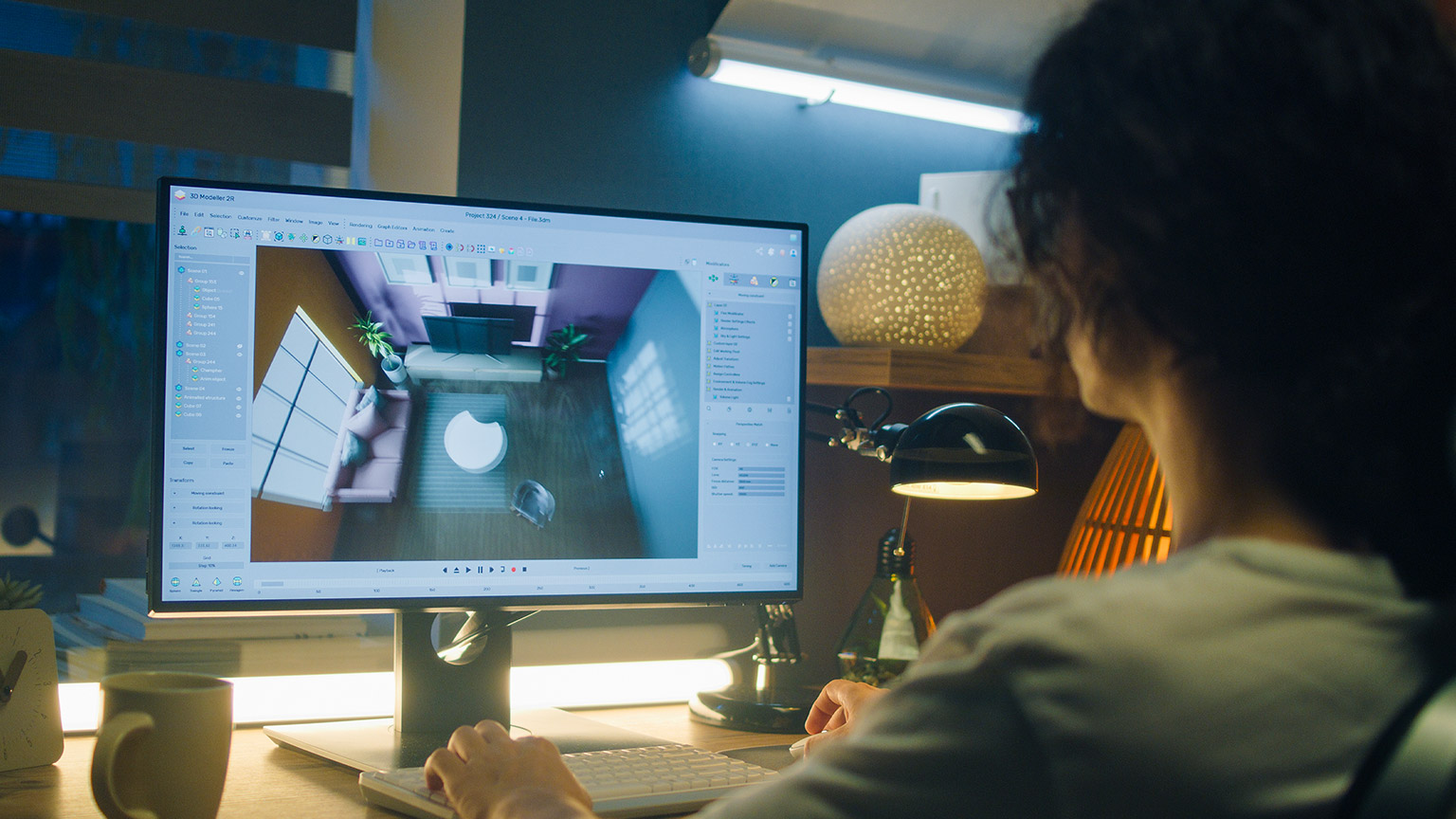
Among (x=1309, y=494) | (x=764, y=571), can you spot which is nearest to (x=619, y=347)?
(x=764, y=571)

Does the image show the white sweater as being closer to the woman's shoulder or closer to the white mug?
the woman's shoulder

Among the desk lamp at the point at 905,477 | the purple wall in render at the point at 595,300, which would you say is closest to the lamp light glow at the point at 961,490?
the desk lamp at the point at 905,477

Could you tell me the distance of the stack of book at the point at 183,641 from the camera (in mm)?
1125

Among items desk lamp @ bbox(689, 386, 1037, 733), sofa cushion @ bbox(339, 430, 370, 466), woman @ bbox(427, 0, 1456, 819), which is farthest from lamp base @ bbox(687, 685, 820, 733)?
woman @ bbox(427, 0, 1456, 819)

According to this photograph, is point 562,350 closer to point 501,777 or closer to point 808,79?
point 501,777

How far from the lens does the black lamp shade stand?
3.53ft

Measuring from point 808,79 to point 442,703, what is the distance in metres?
0.88

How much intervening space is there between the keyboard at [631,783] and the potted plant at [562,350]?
1.21 ft

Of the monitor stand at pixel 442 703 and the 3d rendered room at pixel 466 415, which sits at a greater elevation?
the 3d rendered room at pixel 466 415

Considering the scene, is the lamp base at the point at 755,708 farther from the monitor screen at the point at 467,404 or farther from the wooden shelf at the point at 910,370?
the wooden shelf at the point at 910,370

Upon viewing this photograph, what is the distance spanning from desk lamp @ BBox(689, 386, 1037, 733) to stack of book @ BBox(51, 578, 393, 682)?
1.45 ft

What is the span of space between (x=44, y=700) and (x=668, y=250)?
27.7 inches

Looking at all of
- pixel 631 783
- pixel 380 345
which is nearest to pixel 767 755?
pixel 631 783

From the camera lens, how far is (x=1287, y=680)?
415 millimetres
